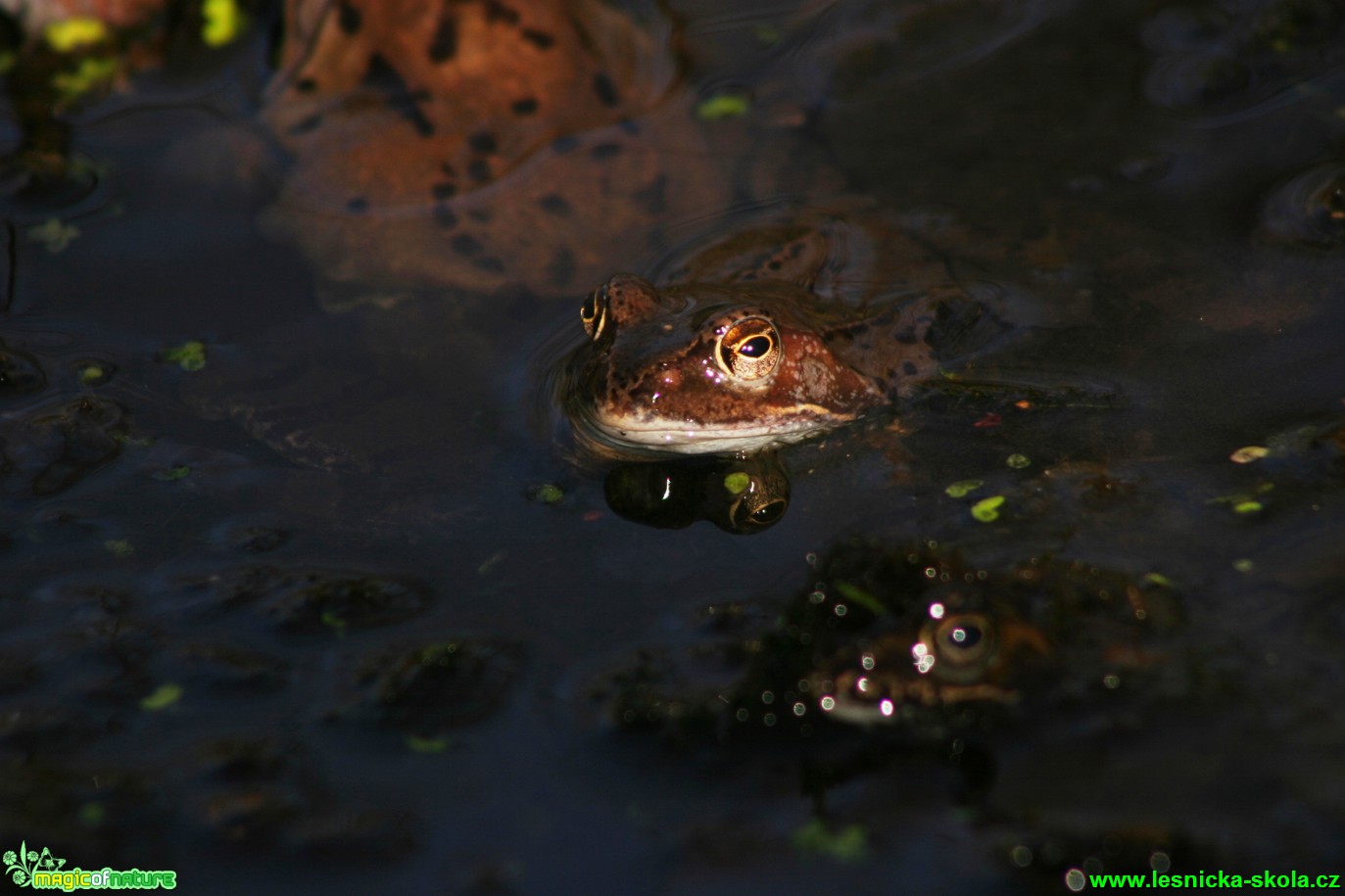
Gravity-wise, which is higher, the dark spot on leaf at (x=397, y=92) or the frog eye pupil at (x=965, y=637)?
the dark spot on leaf at (x=397, y=92)

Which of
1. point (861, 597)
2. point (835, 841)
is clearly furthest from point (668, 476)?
point (835, 841)

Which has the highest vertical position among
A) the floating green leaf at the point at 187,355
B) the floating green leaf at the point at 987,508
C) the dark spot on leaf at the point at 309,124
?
the dark spot on leaf at the point at 309,124

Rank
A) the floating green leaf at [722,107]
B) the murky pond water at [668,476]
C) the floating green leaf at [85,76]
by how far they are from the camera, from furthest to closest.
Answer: the floating green leaf at [85,76] → the floating green leaf at [722,107] → the murky pond water at [668,476]

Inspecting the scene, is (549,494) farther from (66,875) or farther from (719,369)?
(66,875)

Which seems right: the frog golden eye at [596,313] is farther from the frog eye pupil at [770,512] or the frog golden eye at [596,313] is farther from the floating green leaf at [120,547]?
the floating green leaf at [120,547]

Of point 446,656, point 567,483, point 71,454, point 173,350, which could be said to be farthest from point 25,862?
point 173,350

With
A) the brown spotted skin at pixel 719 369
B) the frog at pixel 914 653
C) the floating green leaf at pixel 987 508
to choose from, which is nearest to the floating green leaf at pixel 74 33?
the brown spotted skin at pixel 719 369

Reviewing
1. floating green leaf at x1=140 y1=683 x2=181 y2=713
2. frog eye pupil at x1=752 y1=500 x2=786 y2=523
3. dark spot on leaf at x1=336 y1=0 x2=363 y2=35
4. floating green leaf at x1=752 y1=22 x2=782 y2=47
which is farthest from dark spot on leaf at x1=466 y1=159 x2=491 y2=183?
floating green leaf at x1=140 y1=683 x2=181 y2=713
